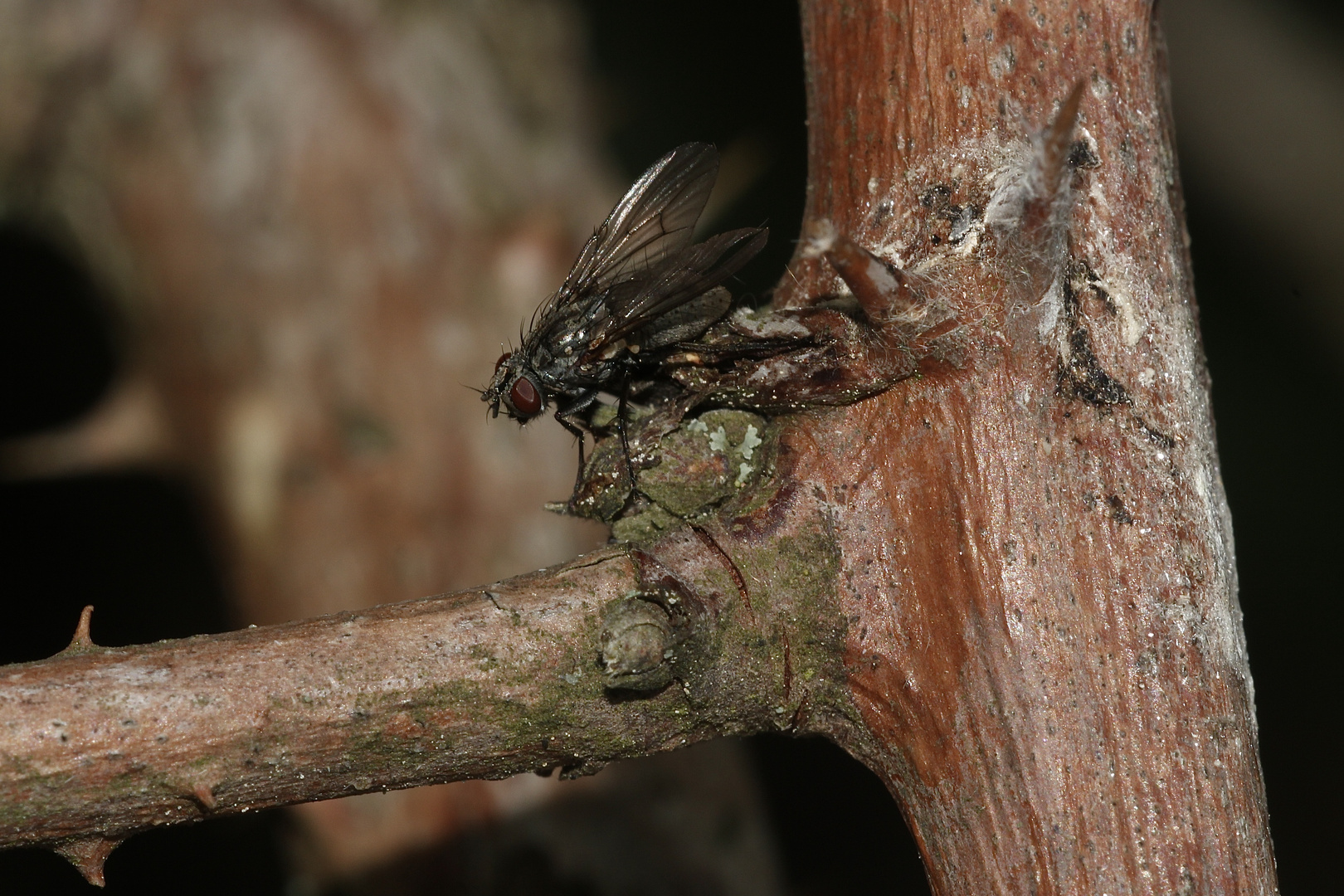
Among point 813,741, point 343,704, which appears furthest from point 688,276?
point 813,741

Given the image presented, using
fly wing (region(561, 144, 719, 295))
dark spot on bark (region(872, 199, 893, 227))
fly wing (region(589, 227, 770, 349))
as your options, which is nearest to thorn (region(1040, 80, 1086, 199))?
dark spot on bark (region(872, 199, 893, 227))

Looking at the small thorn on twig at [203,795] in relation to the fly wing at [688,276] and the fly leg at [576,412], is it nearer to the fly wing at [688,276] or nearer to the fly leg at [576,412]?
the fly leg at [576,412]

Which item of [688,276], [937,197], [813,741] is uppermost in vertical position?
[688,276]

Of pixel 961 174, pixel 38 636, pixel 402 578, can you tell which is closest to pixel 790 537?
pixel 961 174

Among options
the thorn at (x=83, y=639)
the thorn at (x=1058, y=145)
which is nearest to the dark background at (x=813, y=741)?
the thorn at (x=83, y=639)

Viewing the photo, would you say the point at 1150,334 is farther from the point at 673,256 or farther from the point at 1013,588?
the point at 673,256

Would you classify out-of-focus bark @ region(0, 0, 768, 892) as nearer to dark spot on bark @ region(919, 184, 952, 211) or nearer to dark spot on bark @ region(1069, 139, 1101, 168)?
dark spot on bark @ region(919, 184, 952, 211)

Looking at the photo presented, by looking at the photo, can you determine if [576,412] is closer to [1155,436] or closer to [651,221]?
[651,221]
